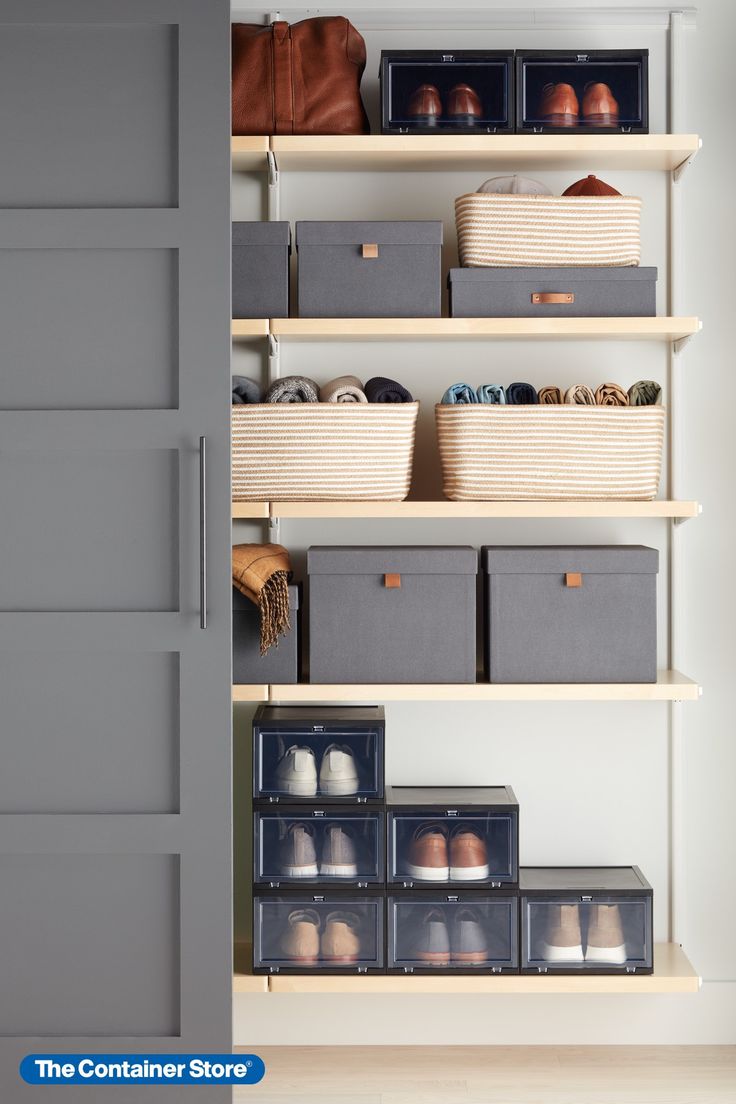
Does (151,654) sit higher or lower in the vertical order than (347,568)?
lower

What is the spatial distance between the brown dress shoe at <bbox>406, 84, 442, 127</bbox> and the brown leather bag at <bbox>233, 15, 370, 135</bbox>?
0.39 ft

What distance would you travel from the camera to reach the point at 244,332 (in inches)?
86.6

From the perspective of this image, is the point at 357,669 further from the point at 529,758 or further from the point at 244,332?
the point at 244,332

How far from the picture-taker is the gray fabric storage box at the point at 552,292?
7.26 feet

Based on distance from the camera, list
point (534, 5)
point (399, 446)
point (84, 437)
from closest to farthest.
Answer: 1. point (84, 437)
2. point (399, 446)
3. point (534, 5)

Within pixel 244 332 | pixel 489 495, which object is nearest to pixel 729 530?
pixel 489 495

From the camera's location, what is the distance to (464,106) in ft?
7.39

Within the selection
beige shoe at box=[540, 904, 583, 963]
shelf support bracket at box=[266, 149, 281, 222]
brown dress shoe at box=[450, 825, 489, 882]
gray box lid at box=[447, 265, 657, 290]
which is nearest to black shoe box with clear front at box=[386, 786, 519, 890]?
brown dress shoe at box=[450, 825, 489, 882]

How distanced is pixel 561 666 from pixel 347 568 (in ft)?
1.60

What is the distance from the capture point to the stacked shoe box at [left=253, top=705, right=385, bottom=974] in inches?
87.4

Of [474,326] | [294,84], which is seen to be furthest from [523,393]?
[294,84]

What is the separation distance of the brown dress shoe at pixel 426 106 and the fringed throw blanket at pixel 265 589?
993mm

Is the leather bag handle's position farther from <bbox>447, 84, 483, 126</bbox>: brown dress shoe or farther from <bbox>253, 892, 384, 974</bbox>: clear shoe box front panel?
<bbox>253, 892, 384, 974</bbox>: clear shoe box front panel

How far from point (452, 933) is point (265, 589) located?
0.83 metres
